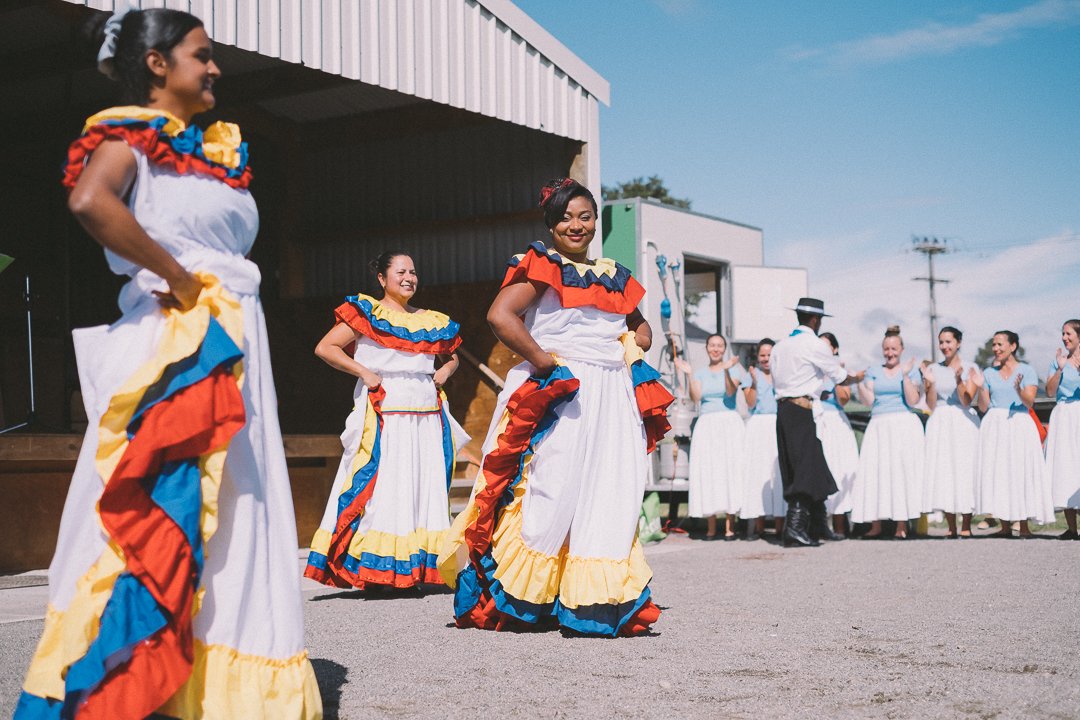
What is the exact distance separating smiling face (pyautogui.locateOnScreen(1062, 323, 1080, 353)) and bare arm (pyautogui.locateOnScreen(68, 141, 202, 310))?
9.98 meters

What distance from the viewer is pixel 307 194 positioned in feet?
50.8

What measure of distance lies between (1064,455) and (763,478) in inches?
110

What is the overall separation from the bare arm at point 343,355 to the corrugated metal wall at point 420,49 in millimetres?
2470

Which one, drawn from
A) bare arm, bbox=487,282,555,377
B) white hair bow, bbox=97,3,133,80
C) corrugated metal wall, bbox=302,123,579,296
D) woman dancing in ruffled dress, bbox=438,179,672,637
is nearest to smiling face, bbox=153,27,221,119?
white hair bow, bbox=97,3,133,80

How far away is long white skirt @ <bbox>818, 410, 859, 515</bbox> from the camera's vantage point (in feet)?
38.2

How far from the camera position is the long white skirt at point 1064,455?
36.2 feet

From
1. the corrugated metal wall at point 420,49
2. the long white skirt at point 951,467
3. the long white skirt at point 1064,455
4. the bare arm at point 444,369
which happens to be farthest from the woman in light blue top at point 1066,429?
the bare arm at point 444,369

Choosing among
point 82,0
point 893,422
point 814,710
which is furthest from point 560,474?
point 893,422

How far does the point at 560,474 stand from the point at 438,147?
30.7ft

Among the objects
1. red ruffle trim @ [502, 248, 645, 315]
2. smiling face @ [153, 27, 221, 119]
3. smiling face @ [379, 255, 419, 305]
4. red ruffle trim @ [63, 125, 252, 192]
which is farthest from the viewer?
smiling face @ [379, 255, 419, 305]

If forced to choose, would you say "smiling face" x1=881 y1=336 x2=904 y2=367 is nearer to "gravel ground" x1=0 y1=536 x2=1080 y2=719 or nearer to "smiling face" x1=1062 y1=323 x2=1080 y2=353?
"smiling face" x1=1062 y1=323 x2=1080 y2=353

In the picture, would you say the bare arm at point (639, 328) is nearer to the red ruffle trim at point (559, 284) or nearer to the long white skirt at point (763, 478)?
the red ruffle trim at point (559, 284)

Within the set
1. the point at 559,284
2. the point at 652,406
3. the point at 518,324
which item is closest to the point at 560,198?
the point at 559,284

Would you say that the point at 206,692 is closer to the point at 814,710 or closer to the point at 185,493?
the point at 185,493
